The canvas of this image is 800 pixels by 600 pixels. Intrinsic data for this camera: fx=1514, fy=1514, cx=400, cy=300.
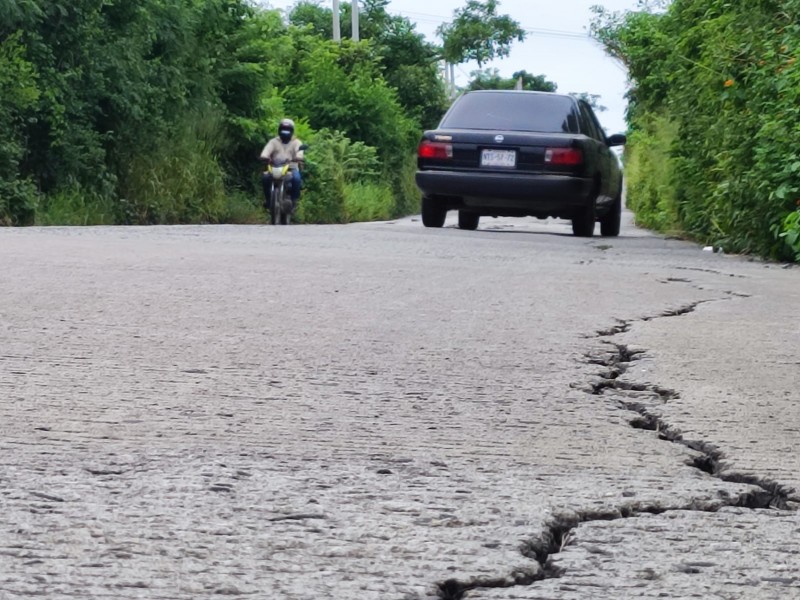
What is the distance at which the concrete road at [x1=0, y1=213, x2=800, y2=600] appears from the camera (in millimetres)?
2529

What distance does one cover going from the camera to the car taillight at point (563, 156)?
1409cm

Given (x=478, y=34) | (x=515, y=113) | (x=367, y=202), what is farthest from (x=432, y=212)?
(x=478, y=34)

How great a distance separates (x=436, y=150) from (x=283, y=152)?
4723mm

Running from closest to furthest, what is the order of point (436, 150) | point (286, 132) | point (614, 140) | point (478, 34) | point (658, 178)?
point (436, 150) → point (614, 140) → point (286, 132) → point (658, 178) → point (478, 34)

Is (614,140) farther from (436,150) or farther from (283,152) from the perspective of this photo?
(283,152)

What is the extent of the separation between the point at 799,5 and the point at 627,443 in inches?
270

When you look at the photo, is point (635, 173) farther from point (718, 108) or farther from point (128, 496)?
point (128, 496)

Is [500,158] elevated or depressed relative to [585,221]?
elevated

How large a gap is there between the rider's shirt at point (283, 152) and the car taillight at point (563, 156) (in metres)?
5.38

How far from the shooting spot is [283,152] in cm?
1875

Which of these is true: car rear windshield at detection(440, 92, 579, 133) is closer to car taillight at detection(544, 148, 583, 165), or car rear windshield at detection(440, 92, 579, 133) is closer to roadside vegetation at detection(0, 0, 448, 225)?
car taillight at detection(544, 148, 583, 165)

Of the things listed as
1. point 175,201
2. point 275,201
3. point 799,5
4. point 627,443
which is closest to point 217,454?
point 627,443

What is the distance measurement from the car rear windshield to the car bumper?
727 mm

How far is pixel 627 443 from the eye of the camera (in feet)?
12.3
